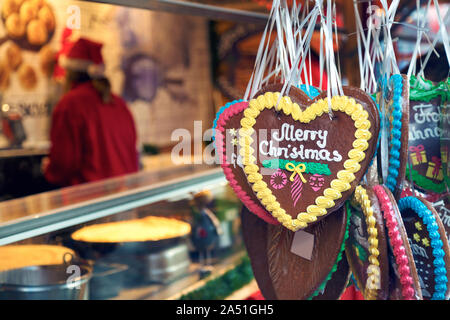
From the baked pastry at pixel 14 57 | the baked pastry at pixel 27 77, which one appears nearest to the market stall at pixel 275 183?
the baked pastry at pixel 14 57

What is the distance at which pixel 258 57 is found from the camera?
0.96 m

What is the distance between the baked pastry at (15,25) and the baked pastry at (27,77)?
299cm

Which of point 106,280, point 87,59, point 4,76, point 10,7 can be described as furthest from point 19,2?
point 4,76

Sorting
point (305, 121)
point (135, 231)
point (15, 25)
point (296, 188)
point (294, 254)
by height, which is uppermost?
point (15, 25)

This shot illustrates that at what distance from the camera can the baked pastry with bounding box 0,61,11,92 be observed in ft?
14.3

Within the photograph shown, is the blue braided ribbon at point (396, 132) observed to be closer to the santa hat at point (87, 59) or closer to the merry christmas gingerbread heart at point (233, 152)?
the merry christmas gingerbread heart at point (233, 152)

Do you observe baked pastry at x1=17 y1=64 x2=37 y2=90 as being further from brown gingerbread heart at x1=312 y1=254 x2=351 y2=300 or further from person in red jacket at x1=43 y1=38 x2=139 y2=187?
brown gingerbread heart at x1=312 y1=254 x2=351 y2=300

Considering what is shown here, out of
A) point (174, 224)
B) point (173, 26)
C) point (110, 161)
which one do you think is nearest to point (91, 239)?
point (174, 224)

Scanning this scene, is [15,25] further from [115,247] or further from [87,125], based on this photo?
[87,125]

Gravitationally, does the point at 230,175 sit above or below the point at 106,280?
above

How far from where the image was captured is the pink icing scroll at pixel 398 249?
78cm

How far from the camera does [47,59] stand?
15.5ft

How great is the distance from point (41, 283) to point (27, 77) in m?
3.76

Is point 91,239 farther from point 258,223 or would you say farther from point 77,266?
point 258,223
